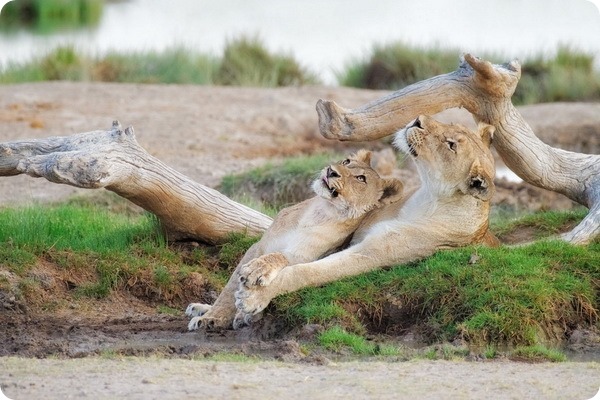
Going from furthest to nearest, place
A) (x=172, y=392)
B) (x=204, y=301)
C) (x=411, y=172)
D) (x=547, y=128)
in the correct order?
(x=547, y=128)
(x=411, y=172)
(x=204, y=301)
(x=172, y=392)

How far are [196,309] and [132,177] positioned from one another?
1.36 meters

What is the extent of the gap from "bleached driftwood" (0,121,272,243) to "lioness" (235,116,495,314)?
5.48 feet

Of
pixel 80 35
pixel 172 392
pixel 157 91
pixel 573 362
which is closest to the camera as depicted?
pixel 172 392

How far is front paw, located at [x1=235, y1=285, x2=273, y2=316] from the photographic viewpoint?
25.1 feet

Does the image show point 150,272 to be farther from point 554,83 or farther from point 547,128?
point 554,83

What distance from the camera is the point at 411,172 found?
14438mm

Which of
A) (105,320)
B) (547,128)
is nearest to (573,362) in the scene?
(105,320)

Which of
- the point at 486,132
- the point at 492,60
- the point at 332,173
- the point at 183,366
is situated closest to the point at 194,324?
the point at 332,173

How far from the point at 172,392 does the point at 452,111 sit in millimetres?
12561

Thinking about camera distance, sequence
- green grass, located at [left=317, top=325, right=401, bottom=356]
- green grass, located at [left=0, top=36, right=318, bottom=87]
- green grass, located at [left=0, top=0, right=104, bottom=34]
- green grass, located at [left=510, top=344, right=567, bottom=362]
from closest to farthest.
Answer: green grass, located at [left=510, top=344, right=567, bottom=362] → green grass, located at [left=317, top=325, right=401, bottom=356] → green grass, located at [left=0, top=36, right=318, bottom=87] → green grass, located at [left=0, top=0, right=104, bottom=34]

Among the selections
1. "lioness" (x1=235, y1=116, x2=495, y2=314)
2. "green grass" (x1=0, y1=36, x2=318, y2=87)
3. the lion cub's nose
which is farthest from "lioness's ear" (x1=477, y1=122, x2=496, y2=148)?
"green grass" (x1=0, y1=36, x2=318, y2=87)

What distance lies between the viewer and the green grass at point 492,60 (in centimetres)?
2097

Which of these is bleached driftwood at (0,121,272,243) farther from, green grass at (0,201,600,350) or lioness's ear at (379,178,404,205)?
lioness's ear at (379,178,404,205)

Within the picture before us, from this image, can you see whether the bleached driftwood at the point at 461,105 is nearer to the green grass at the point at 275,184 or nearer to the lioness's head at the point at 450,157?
the lioness's head at the point at 450,157
